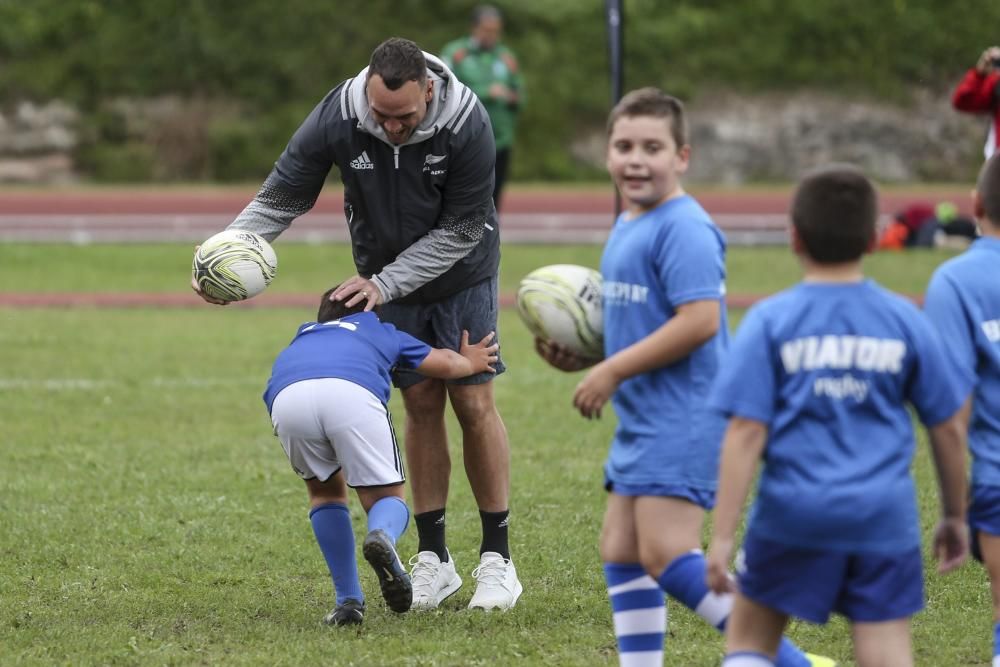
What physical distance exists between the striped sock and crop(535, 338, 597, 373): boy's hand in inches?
44.8

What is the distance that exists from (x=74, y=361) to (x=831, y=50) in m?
22.6

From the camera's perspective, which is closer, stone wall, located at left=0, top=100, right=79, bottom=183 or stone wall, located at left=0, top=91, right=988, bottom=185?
stone wall, located at left=0, top=100, right=79, bottom=183

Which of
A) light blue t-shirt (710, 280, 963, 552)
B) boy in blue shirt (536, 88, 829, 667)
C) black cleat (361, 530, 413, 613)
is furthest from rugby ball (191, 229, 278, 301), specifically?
light blue t-shirt (710, 280, 963, 552)

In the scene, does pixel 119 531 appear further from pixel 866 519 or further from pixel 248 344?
pixel 248 344

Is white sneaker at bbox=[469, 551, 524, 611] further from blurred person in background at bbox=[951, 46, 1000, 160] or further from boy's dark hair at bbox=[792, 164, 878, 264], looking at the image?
blurred person in background at bbox=[951, 46, 1000, 160]

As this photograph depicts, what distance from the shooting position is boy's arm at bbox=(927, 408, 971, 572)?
336 cm

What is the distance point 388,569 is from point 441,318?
1187mm

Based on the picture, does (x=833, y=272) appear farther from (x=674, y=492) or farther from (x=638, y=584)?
(x=638, y=584)

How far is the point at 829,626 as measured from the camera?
4.93 metres

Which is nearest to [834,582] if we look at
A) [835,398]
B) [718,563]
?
[718,563]

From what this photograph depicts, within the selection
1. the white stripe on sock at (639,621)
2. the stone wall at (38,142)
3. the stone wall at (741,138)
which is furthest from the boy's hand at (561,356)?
the stone wall at (38,142)

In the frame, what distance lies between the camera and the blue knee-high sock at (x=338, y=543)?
16.4 ft

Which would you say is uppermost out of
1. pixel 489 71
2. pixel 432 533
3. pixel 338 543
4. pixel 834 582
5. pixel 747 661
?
pixel 489 71

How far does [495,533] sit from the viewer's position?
548 centimetres
